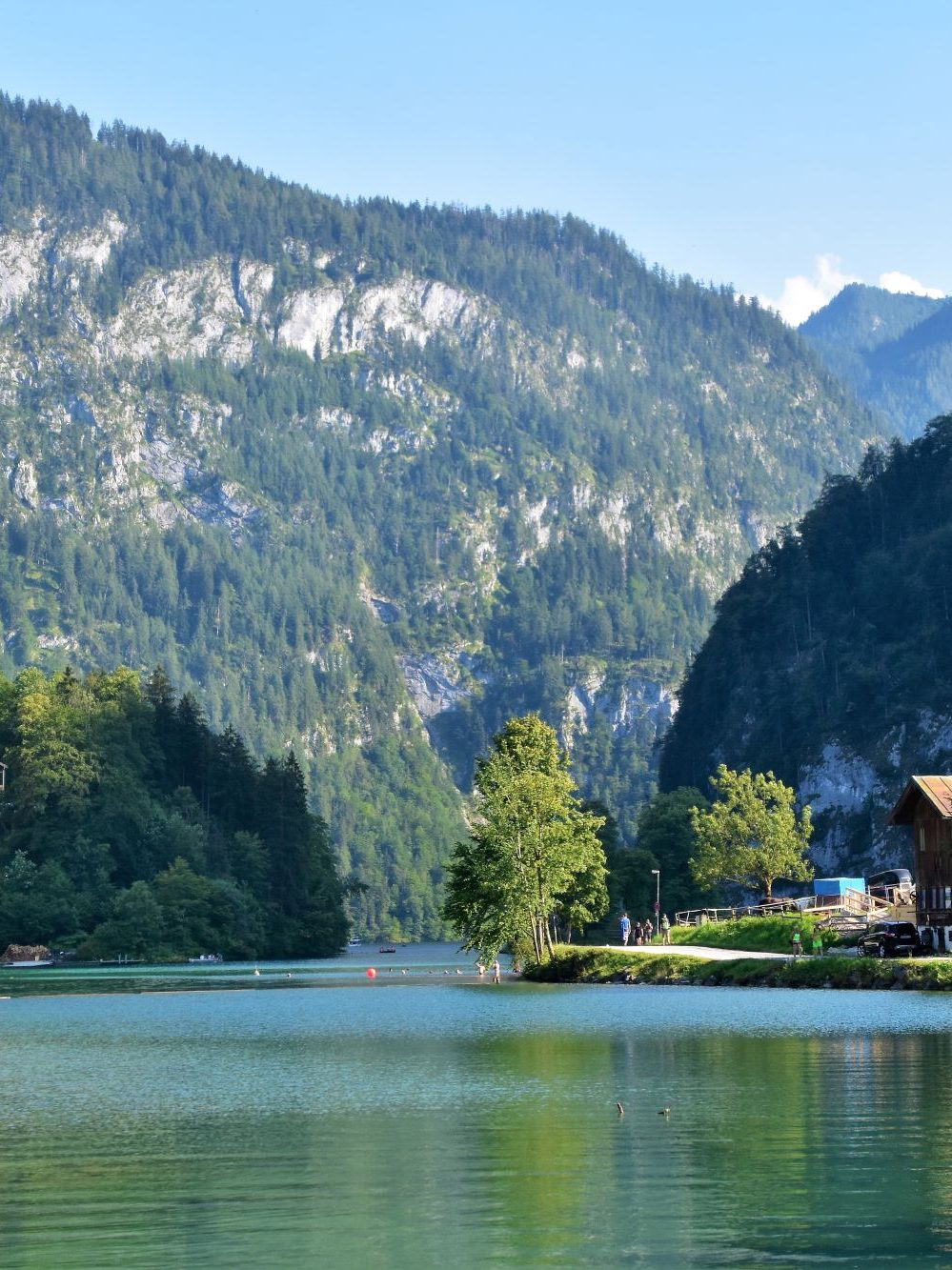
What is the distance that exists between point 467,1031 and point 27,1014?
3215 centimetres

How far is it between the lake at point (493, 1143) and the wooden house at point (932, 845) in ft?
145

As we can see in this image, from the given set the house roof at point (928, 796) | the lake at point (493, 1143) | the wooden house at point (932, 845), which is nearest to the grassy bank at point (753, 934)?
the wooden house at point (932, 845)

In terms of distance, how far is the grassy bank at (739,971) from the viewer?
300 feet

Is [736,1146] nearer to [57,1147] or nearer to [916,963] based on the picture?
[57,1147]

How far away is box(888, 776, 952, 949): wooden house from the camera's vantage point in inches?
4833

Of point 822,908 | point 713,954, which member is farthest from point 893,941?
point 822,908

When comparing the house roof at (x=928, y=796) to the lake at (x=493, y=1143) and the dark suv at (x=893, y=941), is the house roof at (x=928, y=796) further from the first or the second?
the lake at (x=493, y=1143)

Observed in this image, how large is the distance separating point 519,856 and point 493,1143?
80834mm

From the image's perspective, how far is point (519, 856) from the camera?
12281 cm

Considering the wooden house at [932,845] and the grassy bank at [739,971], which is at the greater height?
the wooden house at [932,845]

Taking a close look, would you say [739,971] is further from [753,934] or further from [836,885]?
[836,885]

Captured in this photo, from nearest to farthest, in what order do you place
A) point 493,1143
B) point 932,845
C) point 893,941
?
point 493,1143 → point 893,941 → point 932,845

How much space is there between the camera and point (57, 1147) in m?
43.3

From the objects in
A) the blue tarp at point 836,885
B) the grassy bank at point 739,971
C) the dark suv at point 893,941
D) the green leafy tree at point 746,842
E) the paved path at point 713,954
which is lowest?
the grassy bank at point 739,971
